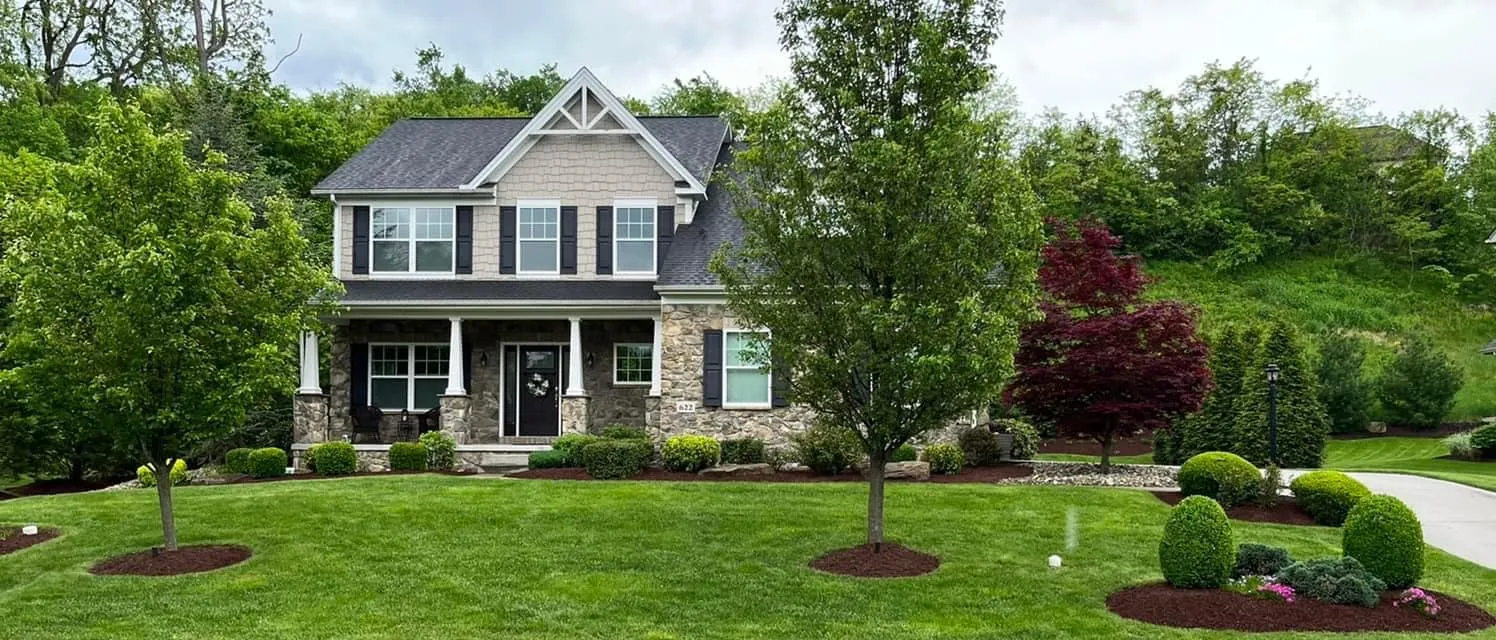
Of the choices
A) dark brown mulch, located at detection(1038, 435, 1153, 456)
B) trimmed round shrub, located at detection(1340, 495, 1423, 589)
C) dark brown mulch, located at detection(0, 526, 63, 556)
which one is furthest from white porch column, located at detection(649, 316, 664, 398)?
trimmed round shrub, located at detection(1340, 495, 1423, 589)

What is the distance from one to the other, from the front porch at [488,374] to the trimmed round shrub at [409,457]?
2437 millimetres

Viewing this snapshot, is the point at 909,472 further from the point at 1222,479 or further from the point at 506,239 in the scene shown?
the point at 506,239

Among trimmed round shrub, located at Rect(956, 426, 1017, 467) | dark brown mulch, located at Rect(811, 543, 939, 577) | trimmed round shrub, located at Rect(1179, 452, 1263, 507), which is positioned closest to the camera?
dark brown mulch, located at Rect(811, 543, 939, 577)

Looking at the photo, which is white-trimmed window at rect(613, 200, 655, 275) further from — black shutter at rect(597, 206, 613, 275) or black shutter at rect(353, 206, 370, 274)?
black shutter at rect(353, 206, 370, 274)

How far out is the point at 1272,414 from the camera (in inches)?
744

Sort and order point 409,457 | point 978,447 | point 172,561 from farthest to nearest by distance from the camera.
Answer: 1. point 409,457
2. point 978,447
3. point 172,561

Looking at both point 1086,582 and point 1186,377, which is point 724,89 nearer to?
point 1186,377

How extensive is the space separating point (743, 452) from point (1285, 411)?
10.6 meters

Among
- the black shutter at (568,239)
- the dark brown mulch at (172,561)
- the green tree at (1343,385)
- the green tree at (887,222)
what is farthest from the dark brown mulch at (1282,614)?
the green tree at (1343,385)

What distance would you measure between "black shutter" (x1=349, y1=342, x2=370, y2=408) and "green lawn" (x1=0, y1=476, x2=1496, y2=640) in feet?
20.2

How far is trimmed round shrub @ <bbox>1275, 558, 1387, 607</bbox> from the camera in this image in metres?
8.38

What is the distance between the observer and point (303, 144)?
34.3 m

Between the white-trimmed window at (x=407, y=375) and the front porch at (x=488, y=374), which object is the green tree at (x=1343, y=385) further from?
the white-trimmed window at (x=407, y=375)

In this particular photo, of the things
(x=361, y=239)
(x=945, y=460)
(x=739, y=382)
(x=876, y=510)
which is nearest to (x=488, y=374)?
(x=361, y=239)
